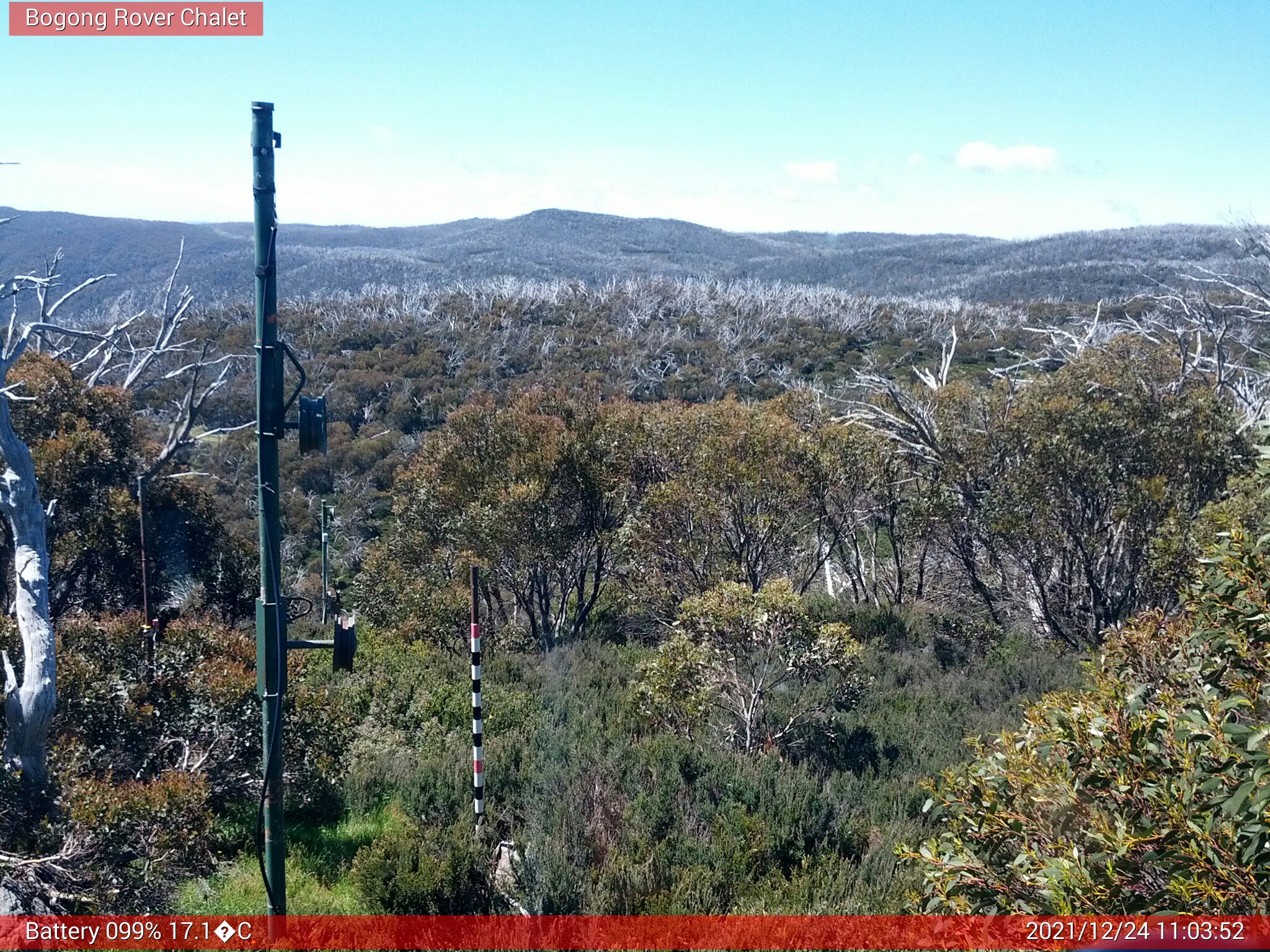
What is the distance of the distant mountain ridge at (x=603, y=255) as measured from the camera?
58.0 m

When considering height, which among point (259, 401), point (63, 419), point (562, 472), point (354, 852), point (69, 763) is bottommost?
point (354, 852)

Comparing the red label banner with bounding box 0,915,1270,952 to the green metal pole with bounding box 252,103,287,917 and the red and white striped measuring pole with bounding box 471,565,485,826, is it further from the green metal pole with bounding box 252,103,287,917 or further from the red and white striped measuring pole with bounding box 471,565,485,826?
the red and white striped measuring pole with bounding box 471,565,485,826

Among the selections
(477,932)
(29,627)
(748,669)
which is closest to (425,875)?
(477,932)

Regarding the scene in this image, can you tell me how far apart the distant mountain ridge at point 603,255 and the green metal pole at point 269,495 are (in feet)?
129

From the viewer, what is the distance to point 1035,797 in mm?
3752

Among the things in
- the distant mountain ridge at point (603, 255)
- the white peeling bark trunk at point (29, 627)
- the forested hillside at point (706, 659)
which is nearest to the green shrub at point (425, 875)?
the forested hillside at point (706, 659)

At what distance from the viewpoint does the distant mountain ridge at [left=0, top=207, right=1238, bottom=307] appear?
57969 mm

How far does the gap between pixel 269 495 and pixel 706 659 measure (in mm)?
5005

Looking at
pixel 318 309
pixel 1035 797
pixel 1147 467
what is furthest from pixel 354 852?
pixel 318 309

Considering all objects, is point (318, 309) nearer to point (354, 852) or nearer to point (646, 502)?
point (646, 502)

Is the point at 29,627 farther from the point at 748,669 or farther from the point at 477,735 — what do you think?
the point at 748,669

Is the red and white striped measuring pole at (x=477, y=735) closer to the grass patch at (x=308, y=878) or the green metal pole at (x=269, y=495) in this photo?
the grass patch at (x=308, y=878)

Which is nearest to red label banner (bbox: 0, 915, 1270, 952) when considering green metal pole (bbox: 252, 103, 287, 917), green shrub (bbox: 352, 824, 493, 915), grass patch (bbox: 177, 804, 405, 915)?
green shrub (bbox: 352, 824, 493, 915)

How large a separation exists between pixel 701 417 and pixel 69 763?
29.6ft
